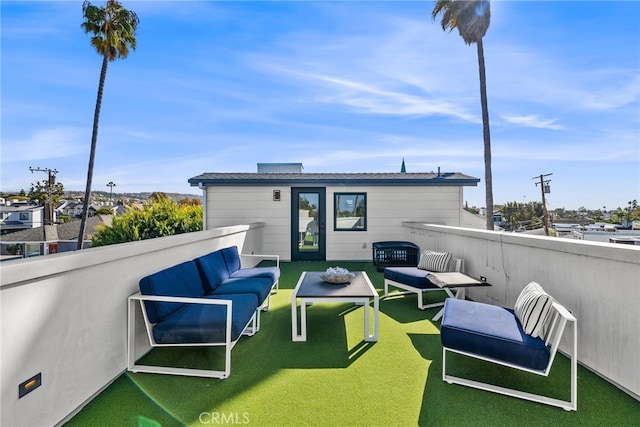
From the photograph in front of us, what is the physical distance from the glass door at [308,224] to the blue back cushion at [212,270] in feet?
14.4

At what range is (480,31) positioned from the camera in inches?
418

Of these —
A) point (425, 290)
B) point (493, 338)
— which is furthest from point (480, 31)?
point (493, 338)

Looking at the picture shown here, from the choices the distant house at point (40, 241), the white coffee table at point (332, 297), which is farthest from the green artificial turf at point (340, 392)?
the distant house at point (40, 241)

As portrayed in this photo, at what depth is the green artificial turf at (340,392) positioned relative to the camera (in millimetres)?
2012

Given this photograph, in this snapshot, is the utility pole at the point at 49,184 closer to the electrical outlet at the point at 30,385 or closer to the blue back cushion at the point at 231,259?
the blue back cushion at the point at 231,259

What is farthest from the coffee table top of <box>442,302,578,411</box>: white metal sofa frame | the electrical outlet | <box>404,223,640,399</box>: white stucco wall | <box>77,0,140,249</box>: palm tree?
<box>77,0,140,249</box>: palm tree

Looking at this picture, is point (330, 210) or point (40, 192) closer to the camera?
point (330, 210)

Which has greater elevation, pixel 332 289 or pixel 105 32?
pixel 105 32

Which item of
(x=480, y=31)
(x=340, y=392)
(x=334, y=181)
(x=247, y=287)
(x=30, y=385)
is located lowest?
(x=340, y=392)

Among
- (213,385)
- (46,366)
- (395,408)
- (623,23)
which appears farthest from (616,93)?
(46,366)

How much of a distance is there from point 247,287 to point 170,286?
1.00 m

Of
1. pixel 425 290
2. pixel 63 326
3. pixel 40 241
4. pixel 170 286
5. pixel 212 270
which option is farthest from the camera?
pixel 40 241

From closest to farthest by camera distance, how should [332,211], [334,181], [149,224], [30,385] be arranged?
[30,385]
[334,181]
[332,211]
[149,224]

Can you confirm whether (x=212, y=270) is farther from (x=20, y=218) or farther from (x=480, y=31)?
(x=20, y=218)
